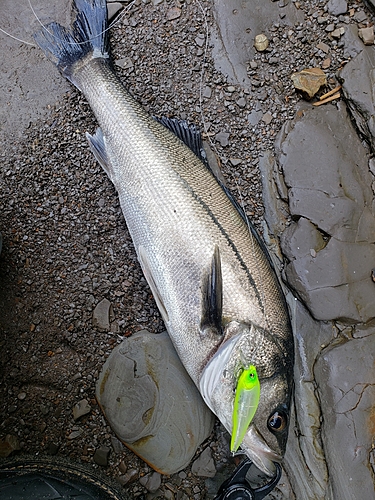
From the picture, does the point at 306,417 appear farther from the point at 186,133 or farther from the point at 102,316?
the point at 186,133

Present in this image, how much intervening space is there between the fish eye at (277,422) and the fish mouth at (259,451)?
9 cm

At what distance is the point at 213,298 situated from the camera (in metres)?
2.45

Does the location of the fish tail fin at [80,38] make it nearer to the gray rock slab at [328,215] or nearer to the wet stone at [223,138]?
the wet stone at [223,138]

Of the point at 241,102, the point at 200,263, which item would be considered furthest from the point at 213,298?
the point at 241,102

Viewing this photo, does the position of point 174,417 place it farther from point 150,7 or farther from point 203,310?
point 150,7

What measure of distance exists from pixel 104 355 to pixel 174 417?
627mm

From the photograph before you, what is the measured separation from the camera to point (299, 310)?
9.66 feet

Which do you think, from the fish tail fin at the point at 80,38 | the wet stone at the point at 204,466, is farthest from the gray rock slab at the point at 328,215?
the fish tail fin at the point at 80,38

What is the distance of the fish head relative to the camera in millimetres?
2461

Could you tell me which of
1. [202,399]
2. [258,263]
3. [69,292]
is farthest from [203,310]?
[69,292]

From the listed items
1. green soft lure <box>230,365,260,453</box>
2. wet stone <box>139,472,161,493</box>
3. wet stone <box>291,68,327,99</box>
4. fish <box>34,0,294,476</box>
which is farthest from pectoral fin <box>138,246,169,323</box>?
wet stone <box>291,68,327,99</box>

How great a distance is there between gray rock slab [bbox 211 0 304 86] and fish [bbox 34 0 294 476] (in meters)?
0.64

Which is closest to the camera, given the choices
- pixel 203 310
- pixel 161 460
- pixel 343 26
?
pixel 203 310

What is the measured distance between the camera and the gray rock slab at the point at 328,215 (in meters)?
2.89
